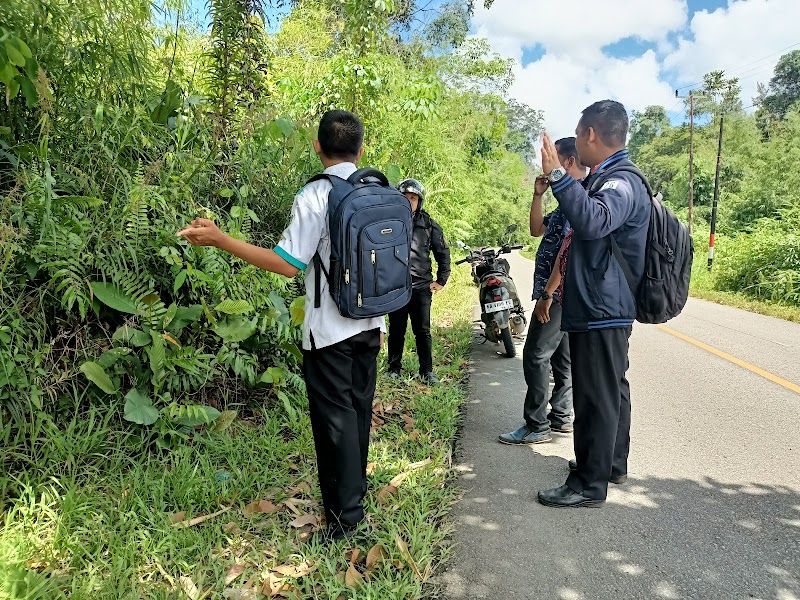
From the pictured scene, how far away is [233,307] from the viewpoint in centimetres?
368

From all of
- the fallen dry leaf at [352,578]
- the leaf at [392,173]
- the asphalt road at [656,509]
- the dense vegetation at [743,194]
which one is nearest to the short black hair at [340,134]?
the fallen dry leaf at [352,578]

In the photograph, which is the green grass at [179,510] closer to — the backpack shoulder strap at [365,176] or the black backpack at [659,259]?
the black backpack at [659,259]

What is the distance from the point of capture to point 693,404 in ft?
17.0

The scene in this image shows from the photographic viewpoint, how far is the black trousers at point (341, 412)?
274 cm

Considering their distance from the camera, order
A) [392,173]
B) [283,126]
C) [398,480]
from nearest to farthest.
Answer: [398,480], [283,126], [392,173]

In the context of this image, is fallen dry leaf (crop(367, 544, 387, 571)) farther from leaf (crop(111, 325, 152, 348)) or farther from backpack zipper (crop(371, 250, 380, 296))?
leaf (crop(111, 325, 152, 348))

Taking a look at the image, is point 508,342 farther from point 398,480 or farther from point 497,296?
point 398,480

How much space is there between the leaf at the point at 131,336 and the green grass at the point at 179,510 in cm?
43

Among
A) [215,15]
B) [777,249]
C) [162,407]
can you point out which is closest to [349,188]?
[162,407]

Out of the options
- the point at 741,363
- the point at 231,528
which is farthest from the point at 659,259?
the point at 741,363

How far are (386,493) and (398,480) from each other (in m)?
0.20

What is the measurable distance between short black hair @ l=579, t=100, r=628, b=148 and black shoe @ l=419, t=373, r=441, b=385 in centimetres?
306

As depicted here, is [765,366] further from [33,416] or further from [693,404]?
[33,416]

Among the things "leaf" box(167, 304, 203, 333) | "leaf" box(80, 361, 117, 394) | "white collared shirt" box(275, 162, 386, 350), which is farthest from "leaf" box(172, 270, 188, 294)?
"white collared shirt" box(275, 162, 386, 350)
